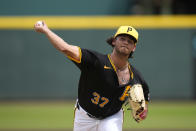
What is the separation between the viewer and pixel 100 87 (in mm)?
5156

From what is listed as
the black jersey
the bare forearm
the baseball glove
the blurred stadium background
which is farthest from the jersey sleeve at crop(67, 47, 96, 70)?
the blurred stadium background

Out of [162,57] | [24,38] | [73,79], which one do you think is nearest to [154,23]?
[162,57]

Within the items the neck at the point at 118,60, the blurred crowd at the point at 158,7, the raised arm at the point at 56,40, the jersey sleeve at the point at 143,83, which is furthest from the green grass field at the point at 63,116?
the raised arm at the point at 56,40

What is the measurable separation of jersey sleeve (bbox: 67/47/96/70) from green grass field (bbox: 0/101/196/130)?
14.1ft

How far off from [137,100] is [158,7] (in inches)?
405

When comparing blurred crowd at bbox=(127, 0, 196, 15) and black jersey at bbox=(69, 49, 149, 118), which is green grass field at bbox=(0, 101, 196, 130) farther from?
black jersey at bbox=(69, 49, 149, 118)

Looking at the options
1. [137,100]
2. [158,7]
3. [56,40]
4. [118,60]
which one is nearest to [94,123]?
[137,100]

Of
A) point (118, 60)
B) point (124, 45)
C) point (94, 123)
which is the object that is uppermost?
point (124, 45)

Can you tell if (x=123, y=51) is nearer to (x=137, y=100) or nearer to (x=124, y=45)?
(x=124, y=45)

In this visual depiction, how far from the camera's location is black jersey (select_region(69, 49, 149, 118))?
5.07m

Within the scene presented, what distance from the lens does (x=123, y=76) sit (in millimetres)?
5305

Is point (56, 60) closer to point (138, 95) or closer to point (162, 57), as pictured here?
point (162, 57)

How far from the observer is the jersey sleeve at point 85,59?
4.79m

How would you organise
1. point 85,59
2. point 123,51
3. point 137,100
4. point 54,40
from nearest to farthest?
point 54,40 → point 85,59 → point 123,51 → point 137,100
